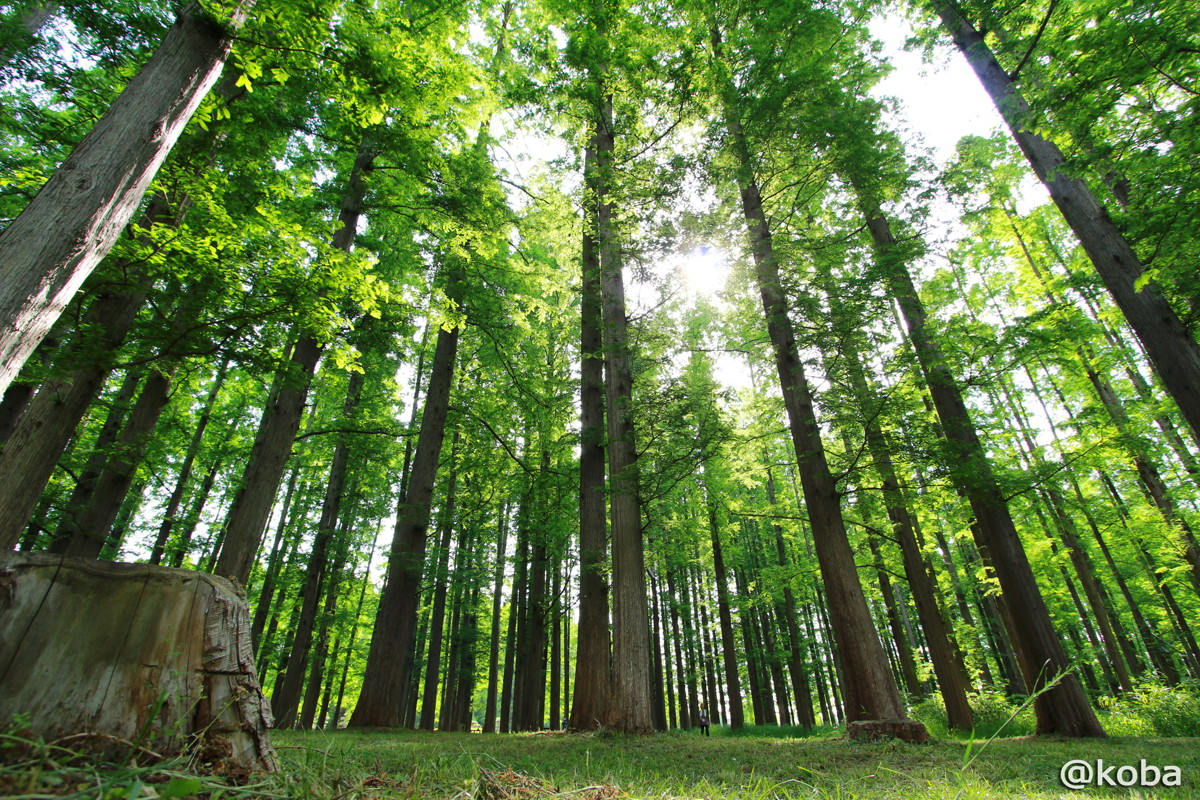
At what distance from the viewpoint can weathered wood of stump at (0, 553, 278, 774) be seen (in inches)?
60.8

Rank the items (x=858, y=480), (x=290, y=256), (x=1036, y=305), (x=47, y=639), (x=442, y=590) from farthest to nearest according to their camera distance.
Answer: (x=442, y=590) → (x=1036, y=305) → (x=858, y=480) → (x=290, y=256) → (x=47, y=639)

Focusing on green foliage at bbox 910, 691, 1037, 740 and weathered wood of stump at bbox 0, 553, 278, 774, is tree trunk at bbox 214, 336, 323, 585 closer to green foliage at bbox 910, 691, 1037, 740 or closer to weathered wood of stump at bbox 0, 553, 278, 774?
weathered wood of stump at bbox 0, 553, 278, 774

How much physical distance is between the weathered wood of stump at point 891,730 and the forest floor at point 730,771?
18 cm

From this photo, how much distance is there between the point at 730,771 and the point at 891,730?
3.43 meters

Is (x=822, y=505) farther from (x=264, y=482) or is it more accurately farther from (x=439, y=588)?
(x=439, y=588)

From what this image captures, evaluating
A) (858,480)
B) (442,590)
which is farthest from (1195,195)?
(442,590)

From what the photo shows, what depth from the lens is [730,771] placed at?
3.37m

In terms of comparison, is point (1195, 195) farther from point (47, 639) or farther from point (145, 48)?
point (145, 48)

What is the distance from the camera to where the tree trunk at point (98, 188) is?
279 centimetres

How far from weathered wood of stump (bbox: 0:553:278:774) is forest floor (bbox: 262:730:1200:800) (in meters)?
0.34

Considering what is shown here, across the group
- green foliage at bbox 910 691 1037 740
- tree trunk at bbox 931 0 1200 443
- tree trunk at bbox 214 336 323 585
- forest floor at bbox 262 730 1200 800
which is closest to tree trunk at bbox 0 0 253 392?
forest floor at bbox 262 730 1200 800

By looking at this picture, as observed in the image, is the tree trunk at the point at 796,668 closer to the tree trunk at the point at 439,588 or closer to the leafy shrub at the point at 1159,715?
the leafy shrub at the point at 1159,715

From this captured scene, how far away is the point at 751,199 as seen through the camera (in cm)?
888

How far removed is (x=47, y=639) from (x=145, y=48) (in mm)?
7653
